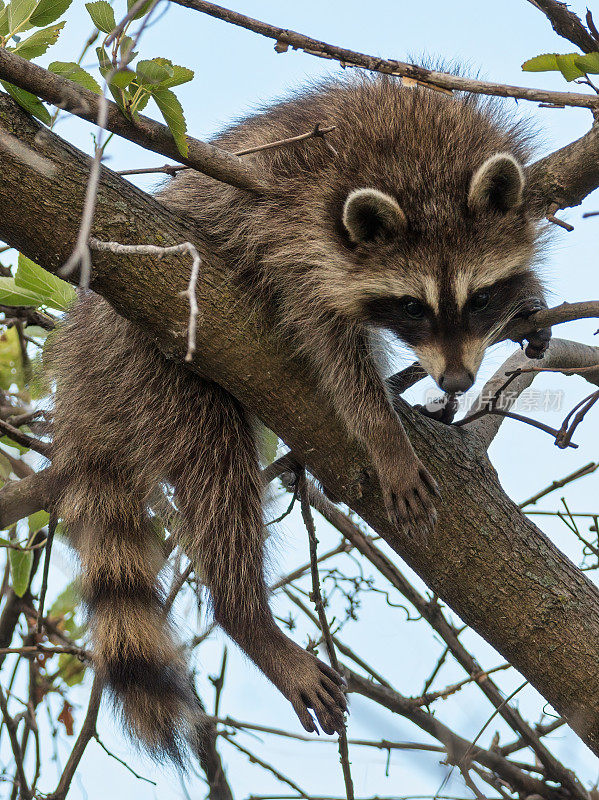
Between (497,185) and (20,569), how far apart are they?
2242mm

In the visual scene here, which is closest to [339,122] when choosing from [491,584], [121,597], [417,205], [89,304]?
[417,205]

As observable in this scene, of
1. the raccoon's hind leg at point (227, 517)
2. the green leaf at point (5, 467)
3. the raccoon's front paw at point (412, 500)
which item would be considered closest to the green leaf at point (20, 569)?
the green leaf at point (5, 467)

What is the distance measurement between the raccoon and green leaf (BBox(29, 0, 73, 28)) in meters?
0.80

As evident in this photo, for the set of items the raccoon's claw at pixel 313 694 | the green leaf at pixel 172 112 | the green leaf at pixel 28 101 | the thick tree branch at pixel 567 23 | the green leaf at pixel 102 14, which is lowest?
the raccoon's claw at pixel 313 694

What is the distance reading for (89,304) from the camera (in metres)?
3.09

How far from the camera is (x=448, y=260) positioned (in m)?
2.54

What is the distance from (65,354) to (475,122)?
5.40 ft

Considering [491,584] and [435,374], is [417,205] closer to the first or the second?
[435,374]

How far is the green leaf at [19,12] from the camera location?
2.10 meters

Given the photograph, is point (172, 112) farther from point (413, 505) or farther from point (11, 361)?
point (11, 361)

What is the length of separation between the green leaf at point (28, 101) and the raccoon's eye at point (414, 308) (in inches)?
45.6

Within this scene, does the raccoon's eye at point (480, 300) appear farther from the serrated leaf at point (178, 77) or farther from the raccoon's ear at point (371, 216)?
the serrated leaf at point (178, 77)

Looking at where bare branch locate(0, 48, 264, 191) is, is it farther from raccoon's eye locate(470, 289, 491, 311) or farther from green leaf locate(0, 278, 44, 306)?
green leaf locate(0, 278, 44, 306)

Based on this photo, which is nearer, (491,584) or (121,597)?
(491,584)
